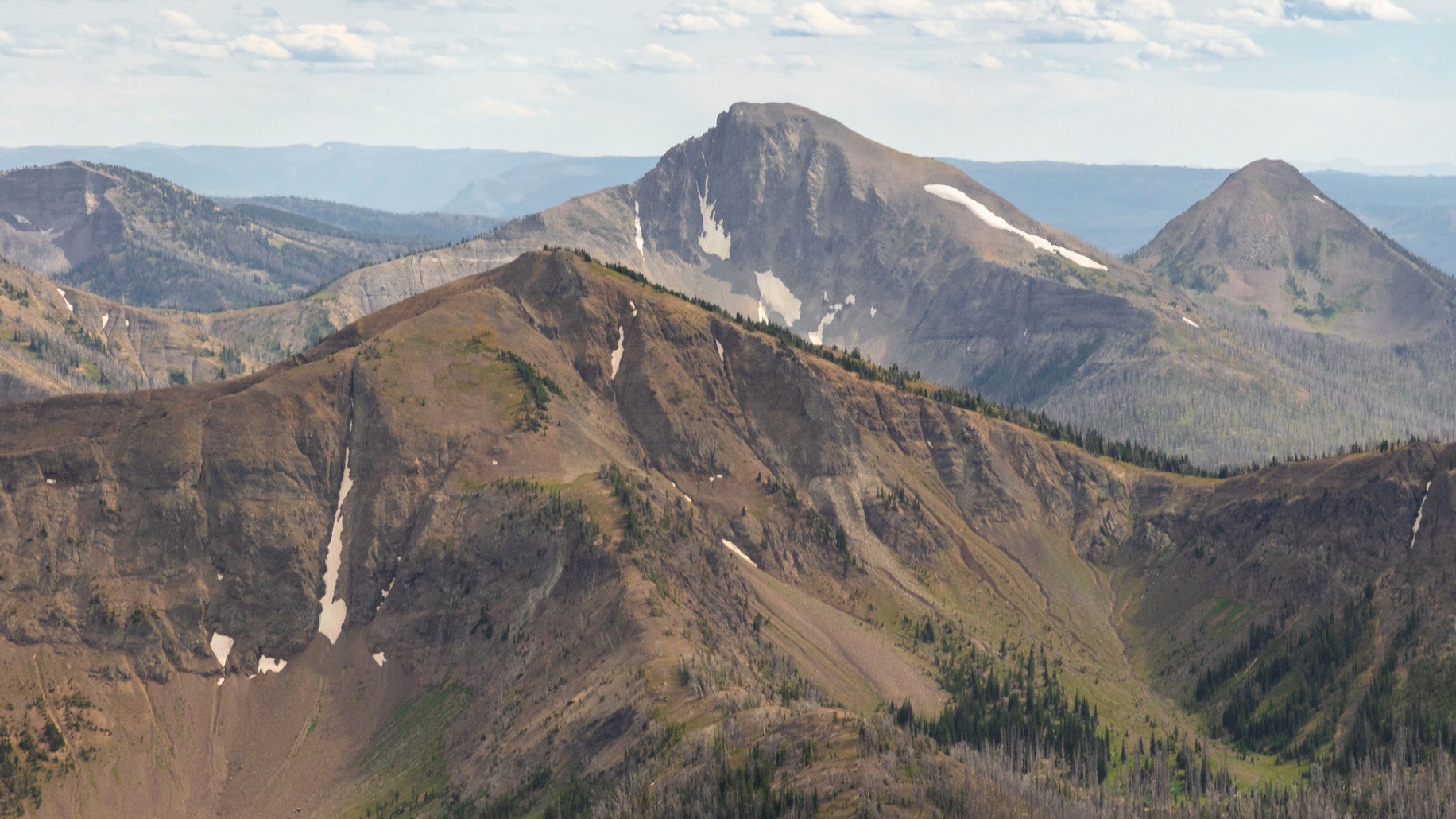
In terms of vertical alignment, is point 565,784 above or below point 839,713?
below

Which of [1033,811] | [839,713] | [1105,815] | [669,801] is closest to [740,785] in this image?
[669,801]

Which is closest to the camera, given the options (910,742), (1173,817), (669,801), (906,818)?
(906,818)

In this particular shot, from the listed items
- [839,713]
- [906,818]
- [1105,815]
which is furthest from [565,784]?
[1105,815]

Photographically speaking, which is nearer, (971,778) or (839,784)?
(839,784)

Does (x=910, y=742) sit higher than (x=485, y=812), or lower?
higher

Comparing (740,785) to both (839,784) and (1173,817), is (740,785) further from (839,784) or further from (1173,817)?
(1173,817)

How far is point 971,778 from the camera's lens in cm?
17975

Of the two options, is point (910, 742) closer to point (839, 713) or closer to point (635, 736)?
point (839, 713)

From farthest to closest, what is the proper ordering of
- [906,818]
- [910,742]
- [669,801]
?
[910,742]
[669,801]
[906,818]

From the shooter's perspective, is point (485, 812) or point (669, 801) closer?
point (669, 801)

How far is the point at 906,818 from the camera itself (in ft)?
531

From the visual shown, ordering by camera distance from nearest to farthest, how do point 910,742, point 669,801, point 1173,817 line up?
point 669,801
point 910,742
point 1173,817

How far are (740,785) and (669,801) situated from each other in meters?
8.75

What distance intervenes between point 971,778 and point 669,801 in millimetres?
37782
